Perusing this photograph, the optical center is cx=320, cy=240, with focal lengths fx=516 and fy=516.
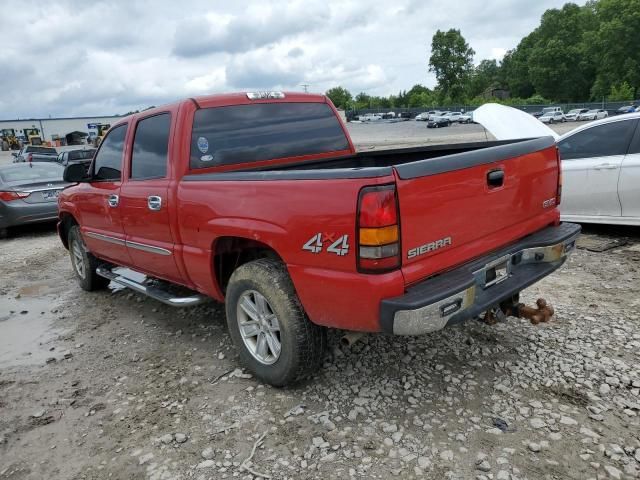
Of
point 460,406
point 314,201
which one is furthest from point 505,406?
point 314,201

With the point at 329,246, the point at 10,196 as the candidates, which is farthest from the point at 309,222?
the point at 10,196

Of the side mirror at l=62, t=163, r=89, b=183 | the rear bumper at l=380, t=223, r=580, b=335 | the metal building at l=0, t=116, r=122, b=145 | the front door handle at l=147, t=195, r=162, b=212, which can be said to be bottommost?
the rear bumper at l=380, t=223, r=580, b=335

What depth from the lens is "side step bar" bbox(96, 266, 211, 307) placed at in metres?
3.97

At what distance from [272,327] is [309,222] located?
912mm

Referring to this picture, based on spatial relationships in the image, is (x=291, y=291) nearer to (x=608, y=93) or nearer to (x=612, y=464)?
(x=612, y=464)

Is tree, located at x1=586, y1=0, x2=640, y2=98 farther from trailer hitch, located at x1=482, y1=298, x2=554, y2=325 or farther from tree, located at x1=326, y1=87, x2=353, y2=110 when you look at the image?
trailer hitch, located at x1=482, y1=298, x2=554, y2=325

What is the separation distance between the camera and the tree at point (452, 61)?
94.6 meters

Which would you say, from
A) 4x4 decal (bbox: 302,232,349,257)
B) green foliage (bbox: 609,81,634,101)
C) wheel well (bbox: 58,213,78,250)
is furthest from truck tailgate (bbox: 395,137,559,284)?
green foliage (bbox: 609,81,634,101)

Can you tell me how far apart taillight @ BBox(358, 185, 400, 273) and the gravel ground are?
1026 millimetres

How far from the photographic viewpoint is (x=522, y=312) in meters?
3.47

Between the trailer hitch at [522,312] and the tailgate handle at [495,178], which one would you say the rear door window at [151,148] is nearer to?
the tailgate handle at [495,178]

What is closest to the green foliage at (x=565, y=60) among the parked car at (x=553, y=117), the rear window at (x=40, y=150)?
the parked car at (x=553, y=117)

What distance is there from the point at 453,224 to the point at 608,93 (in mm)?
90955

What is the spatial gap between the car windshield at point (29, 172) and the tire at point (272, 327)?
27.0 feet
